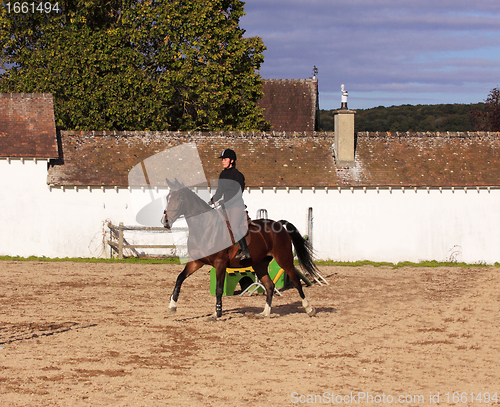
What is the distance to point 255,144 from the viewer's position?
25.1m

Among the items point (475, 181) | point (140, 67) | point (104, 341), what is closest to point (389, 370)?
point (104, 341)

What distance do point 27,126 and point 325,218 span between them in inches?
503

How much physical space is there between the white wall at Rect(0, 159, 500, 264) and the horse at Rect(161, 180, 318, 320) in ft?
37.9

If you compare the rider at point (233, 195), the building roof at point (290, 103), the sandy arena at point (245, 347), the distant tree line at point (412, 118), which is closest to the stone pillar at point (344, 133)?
the sandy arena at point (245, 347)

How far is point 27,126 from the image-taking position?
23.8 m

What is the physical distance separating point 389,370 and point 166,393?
293 cm

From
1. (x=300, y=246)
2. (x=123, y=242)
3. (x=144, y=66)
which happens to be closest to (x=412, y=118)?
(x=144, y=66)

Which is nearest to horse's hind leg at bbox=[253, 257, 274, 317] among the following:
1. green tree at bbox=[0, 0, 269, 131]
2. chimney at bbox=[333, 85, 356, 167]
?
chimney at bbox=[333, 85, 356, 167]

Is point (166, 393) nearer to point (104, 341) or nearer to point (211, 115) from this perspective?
point (104, 341)

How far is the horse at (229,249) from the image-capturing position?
33.8 feet

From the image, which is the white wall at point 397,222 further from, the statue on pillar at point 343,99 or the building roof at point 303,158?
the statue on pillar at point 343,99

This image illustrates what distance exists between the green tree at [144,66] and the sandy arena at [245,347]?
556 inches

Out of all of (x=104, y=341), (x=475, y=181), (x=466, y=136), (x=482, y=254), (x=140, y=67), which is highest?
(x=140, y=67)

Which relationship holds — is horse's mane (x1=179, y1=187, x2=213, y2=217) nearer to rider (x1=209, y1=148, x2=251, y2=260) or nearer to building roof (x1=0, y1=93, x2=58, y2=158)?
rider (x1=209, y1=148, x2=251, y2=260)
